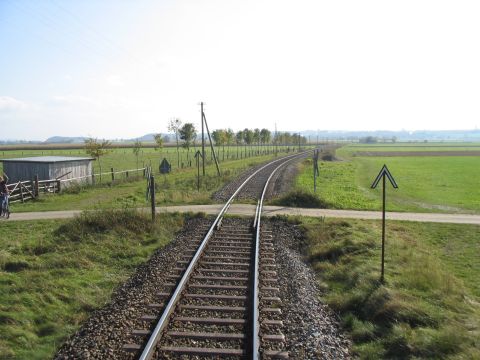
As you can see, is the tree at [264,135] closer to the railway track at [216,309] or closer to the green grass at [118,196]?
the green grass at [118,196]

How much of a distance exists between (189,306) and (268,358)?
2.23 meters

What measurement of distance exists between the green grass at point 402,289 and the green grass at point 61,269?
4.94 metres

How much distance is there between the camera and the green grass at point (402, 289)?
6.59 metres

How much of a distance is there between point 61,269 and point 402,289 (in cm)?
798

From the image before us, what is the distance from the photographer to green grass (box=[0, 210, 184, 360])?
23.9ft

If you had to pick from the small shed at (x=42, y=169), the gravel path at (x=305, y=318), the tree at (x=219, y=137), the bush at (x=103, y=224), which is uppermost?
the tree at (x=219, y=137)

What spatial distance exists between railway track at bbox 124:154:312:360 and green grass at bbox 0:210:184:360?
1.40 meters

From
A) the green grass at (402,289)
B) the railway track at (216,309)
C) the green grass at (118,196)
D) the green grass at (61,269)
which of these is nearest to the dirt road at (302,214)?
the green grass at (118,196)

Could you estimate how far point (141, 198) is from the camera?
76.3 feet

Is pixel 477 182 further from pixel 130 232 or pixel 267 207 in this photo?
pixel 130 232

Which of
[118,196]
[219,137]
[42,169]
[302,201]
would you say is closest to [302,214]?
[302,201]

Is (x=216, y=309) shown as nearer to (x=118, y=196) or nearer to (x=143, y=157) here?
(x=118, y=196)

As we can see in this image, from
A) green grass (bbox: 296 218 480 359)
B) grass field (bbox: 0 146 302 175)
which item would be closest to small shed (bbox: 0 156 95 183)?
grass field (bbox: 0 146 302 175)

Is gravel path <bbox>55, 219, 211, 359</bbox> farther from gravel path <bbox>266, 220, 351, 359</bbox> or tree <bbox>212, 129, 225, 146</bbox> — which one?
tree <bbox>212, 129, 225, 146</bbox>
